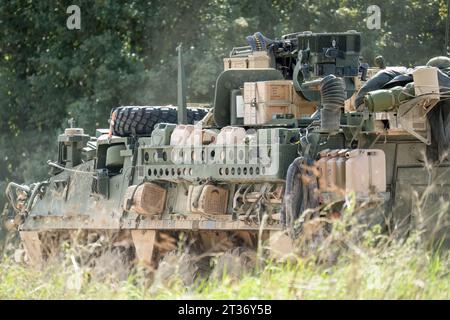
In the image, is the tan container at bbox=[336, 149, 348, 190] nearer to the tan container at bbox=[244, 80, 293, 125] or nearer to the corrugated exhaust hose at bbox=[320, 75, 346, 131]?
the corrugated exhaust hose at bbox=[320, 75, 346, 131]

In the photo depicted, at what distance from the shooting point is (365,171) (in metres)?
13.3

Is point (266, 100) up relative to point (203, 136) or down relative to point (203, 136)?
up

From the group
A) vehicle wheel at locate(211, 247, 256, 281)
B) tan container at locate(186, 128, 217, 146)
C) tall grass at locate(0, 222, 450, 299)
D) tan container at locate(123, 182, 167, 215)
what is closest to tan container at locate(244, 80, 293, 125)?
tan container at locate(186, 128, 217, 146)

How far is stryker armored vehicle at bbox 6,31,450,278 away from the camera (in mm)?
13477

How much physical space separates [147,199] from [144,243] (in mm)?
659

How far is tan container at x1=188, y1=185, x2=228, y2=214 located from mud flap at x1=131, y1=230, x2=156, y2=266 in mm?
1181

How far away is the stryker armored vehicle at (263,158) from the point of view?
44.2 ft

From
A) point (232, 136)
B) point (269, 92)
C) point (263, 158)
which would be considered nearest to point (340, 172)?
point (263, 158)

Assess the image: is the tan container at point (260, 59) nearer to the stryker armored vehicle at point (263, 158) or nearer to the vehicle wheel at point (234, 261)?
the stryker armored vehicle at point (263, 158)

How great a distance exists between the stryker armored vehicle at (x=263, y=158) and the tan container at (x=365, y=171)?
0.01 meters

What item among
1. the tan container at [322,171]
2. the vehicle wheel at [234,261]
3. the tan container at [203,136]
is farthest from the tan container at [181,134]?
the tan container at [322,171]

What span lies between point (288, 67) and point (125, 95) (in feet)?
39.1

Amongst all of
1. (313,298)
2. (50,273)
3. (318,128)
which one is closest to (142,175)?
(318,128)

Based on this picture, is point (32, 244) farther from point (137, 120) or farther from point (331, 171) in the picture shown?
point (331, 171)
